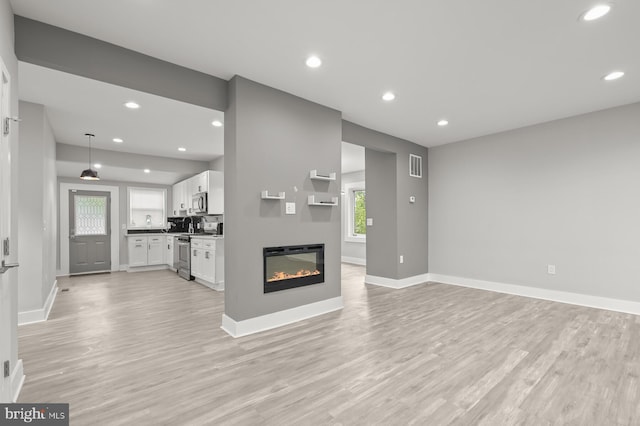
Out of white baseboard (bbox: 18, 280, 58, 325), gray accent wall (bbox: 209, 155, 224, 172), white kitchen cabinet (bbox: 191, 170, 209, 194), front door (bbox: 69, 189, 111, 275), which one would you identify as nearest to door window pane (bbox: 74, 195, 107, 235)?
front door (bbox: 69, 189, 111, 275)

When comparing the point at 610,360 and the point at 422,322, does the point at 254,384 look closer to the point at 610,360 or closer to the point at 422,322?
the point at 422,322

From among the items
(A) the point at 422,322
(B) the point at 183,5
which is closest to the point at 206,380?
(A) the point at 422,322

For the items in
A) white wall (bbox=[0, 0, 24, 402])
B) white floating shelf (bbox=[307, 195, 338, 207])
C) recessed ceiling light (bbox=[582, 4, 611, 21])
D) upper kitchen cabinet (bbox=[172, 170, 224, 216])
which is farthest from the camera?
upper kitchen cabinet (bbox=[172, 170, 224, 216])

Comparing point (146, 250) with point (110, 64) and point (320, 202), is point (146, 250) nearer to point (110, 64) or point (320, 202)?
point (320, 202)

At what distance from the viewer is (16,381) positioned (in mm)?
2068

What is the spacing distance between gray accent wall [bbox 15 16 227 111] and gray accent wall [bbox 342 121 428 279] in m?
2.77

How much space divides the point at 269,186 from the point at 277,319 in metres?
1.50

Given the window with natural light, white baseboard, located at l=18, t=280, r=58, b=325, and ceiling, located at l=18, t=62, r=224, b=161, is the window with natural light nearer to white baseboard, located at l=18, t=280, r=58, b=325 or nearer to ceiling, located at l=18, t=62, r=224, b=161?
ceiling, located at l=18, t=62, r=224, b=161

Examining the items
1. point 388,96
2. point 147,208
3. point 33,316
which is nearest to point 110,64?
point 388,96

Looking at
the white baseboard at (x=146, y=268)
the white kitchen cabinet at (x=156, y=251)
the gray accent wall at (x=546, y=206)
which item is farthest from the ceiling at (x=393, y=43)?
the white baseboard at (x=146, y=268)

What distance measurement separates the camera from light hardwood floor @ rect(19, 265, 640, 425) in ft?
6.15

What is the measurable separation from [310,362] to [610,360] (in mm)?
2555

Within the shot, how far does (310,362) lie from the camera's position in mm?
2508

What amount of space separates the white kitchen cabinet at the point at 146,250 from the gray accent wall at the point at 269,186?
5559mm
